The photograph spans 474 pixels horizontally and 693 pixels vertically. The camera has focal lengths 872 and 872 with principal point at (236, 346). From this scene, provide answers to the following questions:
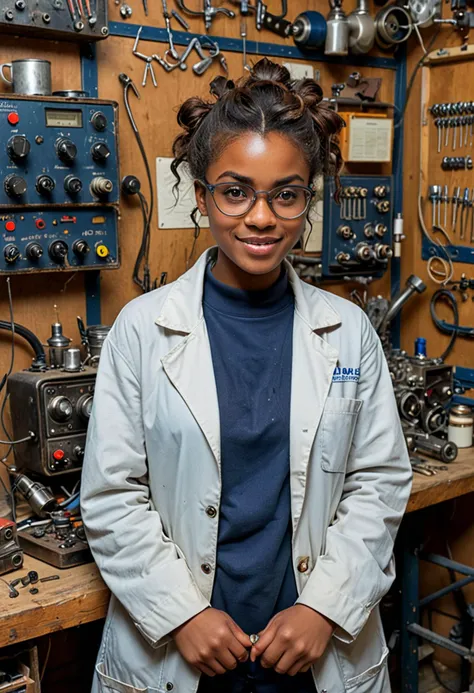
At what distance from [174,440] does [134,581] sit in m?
0.27

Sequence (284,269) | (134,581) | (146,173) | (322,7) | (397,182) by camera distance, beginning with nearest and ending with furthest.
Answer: (134,581)
(284,269)
(146,173)
(322,7)
(397,182)

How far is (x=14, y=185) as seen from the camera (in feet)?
7.11

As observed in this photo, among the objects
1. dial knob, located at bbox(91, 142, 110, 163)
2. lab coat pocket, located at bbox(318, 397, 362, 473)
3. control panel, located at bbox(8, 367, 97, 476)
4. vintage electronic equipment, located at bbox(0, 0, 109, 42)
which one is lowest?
control panel, located at bbox(8, 367, 97, 476)

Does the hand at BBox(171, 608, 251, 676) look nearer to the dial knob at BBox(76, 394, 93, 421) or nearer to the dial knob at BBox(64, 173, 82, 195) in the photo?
the dial knob at BBox(76, 394, 93, 421)

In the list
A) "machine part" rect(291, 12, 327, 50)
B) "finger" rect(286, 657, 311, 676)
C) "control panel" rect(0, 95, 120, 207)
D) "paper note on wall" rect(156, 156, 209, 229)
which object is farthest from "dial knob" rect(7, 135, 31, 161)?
"finger" rect(286, 657, 311, 676)

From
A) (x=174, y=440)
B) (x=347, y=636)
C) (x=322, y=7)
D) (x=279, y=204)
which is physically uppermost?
(x=322, y=7)

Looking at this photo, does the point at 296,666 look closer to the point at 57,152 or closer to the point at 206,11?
the point at 57,152

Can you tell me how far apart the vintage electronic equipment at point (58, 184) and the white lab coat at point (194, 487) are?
656mm

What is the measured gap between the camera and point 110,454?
164cm

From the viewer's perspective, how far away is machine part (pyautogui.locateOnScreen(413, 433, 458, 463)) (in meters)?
2.62

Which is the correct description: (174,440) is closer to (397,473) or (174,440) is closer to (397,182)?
(397,473)

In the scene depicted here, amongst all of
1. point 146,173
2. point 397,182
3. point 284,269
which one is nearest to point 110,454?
point 284,269

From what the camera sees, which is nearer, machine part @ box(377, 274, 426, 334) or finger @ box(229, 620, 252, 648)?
finger @ box(229, 620, 252, 648)

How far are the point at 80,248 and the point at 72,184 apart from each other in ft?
0.57
